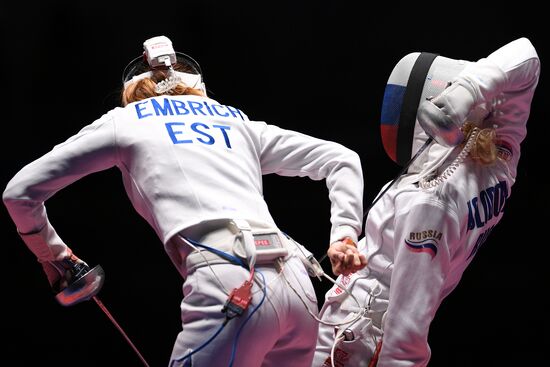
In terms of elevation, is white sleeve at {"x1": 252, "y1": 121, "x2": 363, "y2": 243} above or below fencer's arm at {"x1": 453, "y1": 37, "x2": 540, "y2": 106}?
below

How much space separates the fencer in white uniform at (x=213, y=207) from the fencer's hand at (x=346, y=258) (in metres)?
0.05

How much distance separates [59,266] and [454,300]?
1699 mm

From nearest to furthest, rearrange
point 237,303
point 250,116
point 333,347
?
1. point 237,303
2. point 333,347
3. point 250,116

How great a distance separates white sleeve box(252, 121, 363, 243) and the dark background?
109cm

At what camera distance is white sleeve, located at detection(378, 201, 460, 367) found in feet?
7.87

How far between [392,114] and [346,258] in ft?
2.42

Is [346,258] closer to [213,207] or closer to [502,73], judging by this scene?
[213,207]

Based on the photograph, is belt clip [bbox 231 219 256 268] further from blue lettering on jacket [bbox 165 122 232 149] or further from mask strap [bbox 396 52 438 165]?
mask strap [bbox 396 52 438 165]

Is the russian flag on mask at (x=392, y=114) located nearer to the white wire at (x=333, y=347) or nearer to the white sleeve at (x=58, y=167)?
the white wire at (x=333, y=347)

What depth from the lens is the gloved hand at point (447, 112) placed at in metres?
2.30

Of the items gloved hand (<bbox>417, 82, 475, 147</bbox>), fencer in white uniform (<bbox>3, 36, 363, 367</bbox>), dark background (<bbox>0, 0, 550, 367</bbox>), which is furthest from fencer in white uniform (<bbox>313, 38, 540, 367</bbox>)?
dark background (<bbox>0, 0, 550, 367</bbox>)

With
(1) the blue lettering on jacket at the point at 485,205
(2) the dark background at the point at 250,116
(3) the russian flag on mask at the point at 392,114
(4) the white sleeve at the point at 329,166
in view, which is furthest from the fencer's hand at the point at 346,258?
(2) the dark background at the point at 250,116

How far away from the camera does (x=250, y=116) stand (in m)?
3.42

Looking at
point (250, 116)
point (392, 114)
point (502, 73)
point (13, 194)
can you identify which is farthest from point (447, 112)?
point (250, 116)
